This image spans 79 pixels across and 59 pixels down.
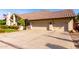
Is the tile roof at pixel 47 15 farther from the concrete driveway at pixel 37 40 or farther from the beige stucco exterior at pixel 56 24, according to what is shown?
the concrete driveway at pixel 37 40

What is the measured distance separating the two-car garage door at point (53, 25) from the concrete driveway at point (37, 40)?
57mm

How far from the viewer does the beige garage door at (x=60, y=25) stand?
171 inches

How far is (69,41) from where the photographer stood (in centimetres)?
435

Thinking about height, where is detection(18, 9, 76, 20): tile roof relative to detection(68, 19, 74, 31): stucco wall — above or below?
above

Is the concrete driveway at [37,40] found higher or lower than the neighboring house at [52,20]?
lower

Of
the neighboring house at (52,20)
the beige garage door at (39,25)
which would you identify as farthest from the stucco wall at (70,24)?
the beige garage door at (39,25)

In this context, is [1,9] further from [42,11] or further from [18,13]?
[42,11]

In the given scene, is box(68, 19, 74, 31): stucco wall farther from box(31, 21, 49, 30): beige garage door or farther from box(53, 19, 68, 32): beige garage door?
box(31, 21, 49, 30): beige garage door

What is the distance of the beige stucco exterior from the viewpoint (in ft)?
14.3

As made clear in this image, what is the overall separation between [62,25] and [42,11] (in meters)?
0.30

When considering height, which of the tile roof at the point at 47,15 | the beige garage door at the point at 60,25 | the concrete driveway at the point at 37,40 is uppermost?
the tile roof at the point at 47,15

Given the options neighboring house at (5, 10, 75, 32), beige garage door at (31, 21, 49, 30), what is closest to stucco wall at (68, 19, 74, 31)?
neighboring house at (5, 10, 75, 32)

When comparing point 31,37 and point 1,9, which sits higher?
point 1,9
